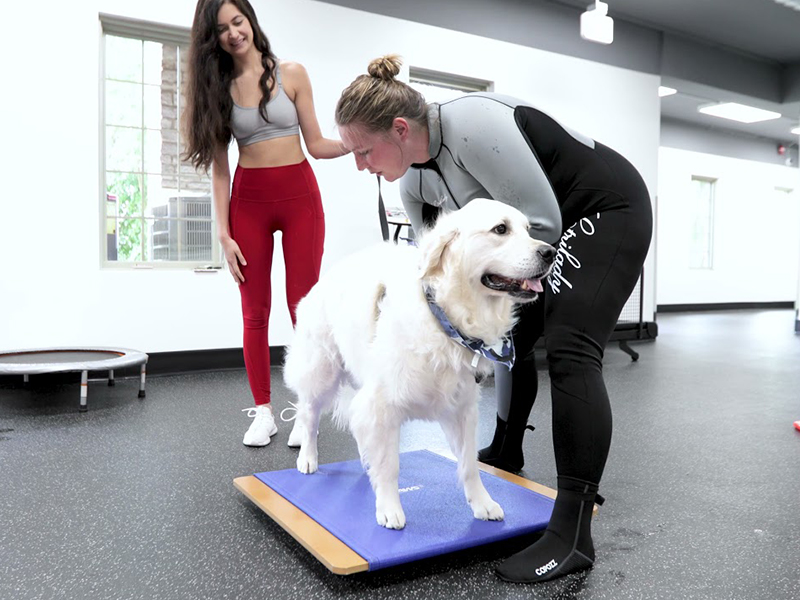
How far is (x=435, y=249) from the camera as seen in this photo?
1.38 meters

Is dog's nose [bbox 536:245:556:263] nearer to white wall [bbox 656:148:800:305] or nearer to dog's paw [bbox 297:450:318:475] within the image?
dog's paw [bbox 297:450:318:475]

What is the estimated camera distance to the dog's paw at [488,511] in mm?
1502

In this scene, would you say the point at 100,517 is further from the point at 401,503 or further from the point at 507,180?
the point at 507,180

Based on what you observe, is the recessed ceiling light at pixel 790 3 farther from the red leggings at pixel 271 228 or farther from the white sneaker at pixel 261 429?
the white sneaker at pixel 261 429

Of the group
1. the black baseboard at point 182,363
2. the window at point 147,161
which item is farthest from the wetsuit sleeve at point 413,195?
the window at point 147,161

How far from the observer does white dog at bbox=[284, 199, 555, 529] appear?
1355mm

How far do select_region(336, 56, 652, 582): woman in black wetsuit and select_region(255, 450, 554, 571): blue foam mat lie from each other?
5.8 inches

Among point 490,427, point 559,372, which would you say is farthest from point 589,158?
point 490,427

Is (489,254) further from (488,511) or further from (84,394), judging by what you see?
(84,394)

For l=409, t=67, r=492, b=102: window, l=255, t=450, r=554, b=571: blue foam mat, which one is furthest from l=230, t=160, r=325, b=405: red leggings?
l=409, t=67, r=492, b=102: window

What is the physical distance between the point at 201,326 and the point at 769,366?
4210mm

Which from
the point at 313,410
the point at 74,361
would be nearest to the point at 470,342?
the point at 313,410

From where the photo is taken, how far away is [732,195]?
1043cm

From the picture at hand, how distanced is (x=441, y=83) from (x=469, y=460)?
4.38 metres
